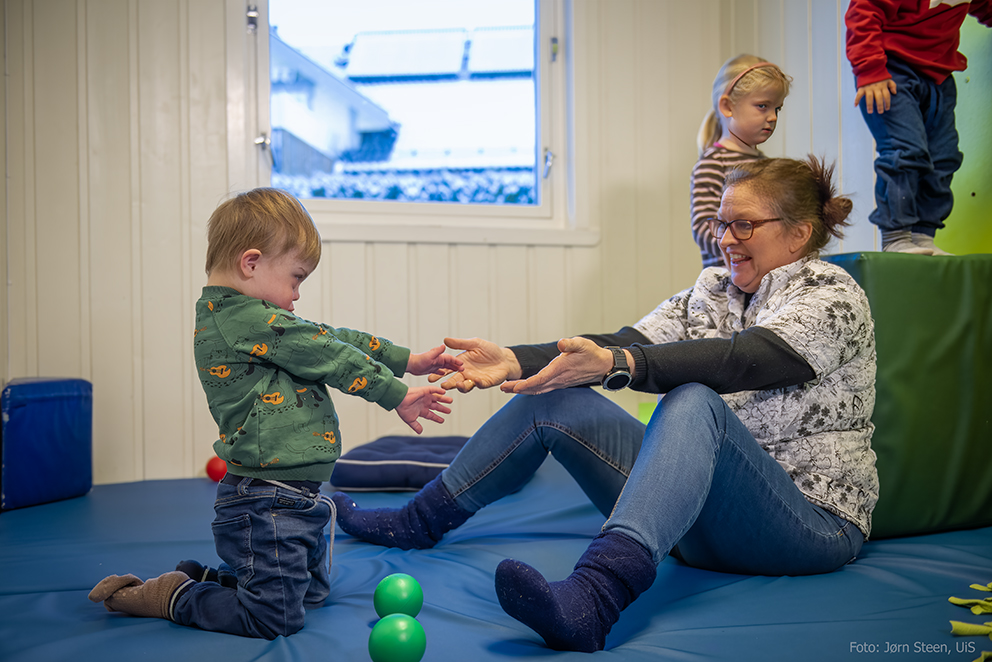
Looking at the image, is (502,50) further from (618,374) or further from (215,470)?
(618,374)

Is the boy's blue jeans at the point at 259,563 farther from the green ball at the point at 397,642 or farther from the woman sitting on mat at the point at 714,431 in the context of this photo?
the woman sitting on mat at the point at 714,431

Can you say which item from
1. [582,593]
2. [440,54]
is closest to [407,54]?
[440,54]

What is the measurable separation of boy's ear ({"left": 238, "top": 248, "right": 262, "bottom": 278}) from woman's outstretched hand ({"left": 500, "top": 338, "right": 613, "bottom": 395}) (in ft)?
1.60

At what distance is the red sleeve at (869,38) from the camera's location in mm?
2008

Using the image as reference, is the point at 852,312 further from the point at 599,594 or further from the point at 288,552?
the point at 288,552

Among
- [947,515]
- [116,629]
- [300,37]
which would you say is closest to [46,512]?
[116,629]

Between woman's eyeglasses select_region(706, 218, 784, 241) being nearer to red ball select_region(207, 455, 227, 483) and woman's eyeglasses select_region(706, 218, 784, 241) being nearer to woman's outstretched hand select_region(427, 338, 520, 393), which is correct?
woman's outstretched hand select_region(427, 338, 520, 393)

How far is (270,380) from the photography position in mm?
1257

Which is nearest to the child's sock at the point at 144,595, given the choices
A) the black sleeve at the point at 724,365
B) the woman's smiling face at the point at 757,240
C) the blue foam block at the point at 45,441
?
the black sleeve at the point at 724,365

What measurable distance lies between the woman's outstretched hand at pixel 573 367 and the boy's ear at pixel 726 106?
4.54 feet

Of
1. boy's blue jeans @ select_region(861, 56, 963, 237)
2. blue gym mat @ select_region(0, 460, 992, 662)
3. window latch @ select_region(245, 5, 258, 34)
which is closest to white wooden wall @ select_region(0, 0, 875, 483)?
window latch @ select_region(245, 5, 258, 34)

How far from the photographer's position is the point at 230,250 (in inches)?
50.6

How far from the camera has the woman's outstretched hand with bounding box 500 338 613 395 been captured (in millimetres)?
1245

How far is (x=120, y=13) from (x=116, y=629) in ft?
8.31
